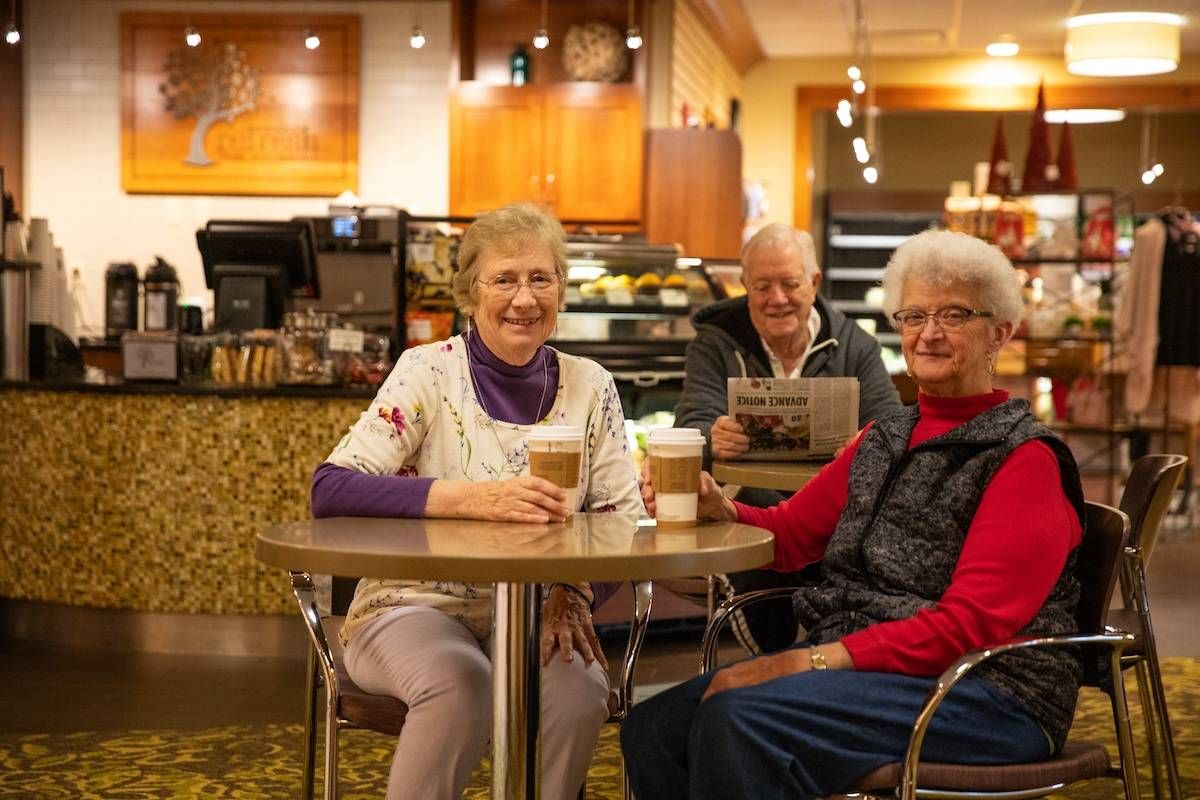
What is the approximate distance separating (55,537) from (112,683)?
33.0 inches

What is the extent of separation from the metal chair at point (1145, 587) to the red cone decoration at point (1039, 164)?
22.1ft

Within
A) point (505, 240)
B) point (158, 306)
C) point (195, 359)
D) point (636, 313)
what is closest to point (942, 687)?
Result: point (505, 240)

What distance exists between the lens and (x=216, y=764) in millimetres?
3830

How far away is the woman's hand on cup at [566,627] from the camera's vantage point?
246 cm

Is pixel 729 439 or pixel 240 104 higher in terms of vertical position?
pixel 240 104

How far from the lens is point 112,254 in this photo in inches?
372

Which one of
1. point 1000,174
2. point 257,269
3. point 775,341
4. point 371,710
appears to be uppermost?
point 1000,174

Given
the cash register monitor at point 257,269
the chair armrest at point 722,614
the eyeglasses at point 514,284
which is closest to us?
the chair armrest at point 722,614

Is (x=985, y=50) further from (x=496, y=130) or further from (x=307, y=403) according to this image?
(x=307, y=403)

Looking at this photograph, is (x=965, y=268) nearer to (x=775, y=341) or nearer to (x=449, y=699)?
(x=449, y=699)

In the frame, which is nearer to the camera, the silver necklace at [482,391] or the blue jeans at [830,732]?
the blue jeans at [830,732]

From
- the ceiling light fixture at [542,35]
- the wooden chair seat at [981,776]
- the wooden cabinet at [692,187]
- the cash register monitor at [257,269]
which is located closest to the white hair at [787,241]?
the wooden chair seat at [981,776]

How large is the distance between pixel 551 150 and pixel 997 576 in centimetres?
721

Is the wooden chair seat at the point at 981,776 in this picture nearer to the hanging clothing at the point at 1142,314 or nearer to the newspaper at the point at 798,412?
the newspaper at the point at 798,412
